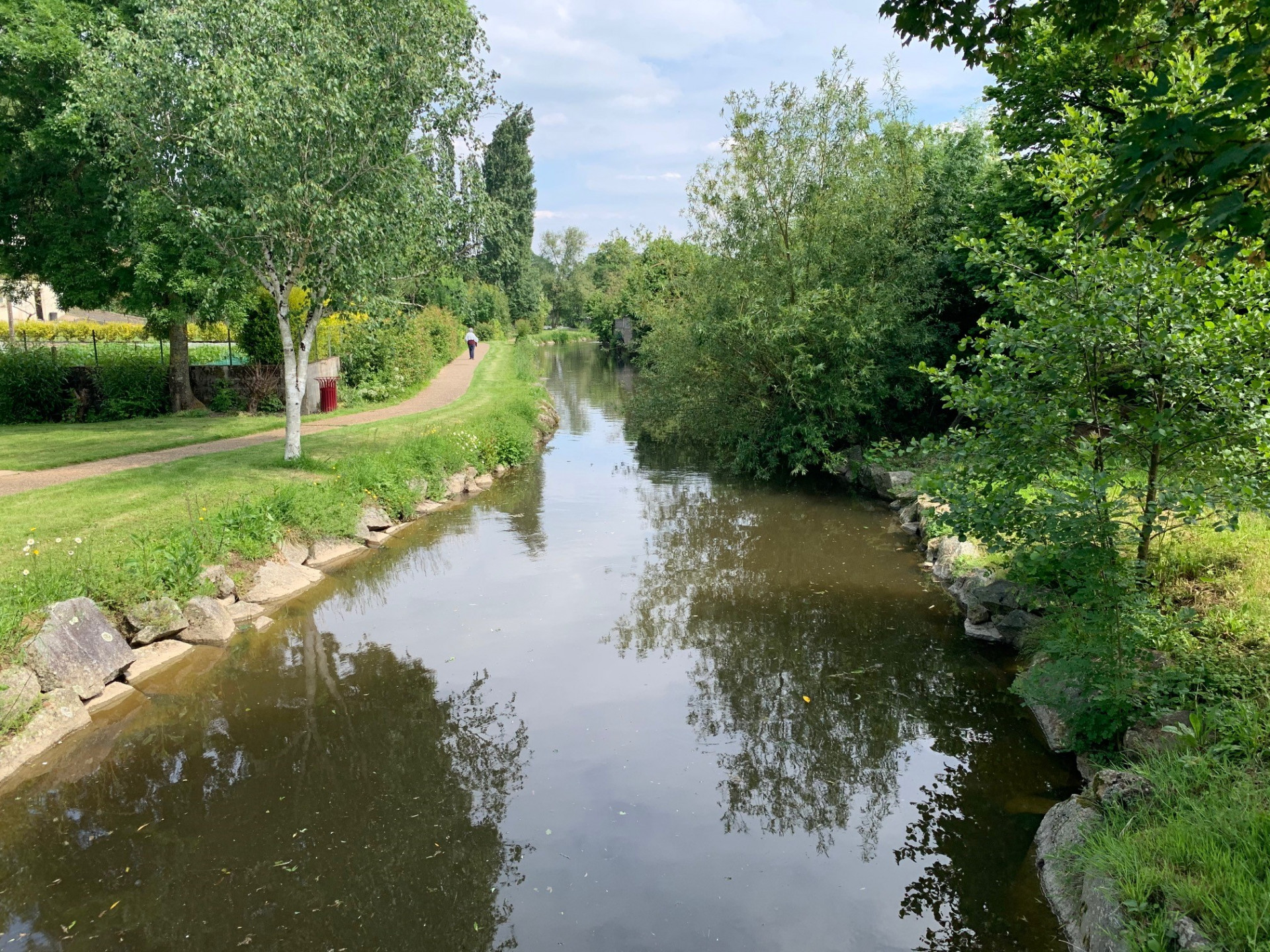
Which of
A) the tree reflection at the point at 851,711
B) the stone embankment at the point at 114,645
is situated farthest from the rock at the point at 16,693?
the tree reflection at the point at 851,711

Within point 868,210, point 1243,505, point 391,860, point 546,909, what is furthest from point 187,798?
point 868,210

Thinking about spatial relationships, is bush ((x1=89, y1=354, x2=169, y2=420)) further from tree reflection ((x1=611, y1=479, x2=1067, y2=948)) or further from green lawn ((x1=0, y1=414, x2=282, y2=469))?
tree reflection ((x1=611, y1=479, x2=1067, y2=948))

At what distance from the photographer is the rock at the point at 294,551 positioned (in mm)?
11141

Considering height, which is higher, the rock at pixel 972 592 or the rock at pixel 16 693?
the rock at pixel 972 592

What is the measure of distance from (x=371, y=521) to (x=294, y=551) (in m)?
1.97

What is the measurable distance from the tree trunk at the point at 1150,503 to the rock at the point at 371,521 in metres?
10.4

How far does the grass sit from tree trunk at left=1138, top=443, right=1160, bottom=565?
14.7 meters

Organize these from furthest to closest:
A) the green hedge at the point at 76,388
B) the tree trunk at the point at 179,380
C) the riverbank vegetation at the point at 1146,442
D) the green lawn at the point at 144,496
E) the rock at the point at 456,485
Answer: the tree trunk at the point at 179,380 < the green hedge at the point at 76,388 < the rock at the point at 456,485 < the green lawn at the point at 144,496 < the riverbank vegetation at the point at 1146,442

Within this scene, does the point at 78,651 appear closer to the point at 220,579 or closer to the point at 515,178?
the point at 220,579

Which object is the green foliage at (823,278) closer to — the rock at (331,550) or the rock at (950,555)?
the rock at (950,555)

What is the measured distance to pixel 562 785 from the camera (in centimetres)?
643

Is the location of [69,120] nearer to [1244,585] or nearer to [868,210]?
[868,210]

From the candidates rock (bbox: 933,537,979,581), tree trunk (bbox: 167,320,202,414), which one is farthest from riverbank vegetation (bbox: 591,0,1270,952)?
tree trunk (bbox: 167,320,202,414)

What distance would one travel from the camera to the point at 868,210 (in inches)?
650
